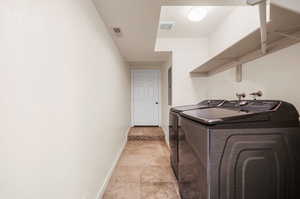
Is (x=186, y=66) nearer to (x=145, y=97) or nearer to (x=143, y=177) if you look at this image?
(x=143, y=177)

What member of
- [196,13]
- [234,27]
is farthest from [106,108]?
[234,27]

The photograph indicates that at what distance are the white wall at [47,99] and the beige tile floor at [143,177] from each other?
0.56 meters

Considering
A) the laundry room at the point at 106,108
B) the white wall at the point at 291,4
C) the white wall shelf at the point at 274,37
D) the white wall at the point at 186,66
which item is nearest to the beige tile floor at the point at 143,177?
the laundry room at the point at 106,108

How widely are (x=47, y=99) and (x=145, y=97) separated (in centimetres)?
470

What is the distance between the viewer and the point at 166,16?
243cm

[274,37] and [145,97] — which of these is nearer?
[274,37]

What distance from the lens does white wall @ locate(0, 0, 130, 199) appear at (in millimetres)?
643

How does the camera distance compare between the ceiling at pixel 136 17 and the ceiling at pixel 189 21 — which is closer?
the ceiling at pixel 136 17

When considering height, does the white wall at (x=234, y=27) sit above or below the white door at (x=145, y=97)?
above

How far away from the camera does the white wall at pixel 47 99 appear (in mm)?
643

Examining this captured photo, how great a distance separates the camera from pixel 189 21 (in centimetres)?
258

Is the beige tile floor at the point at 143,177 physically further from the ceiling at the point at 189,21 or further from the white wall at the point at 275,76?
the ceiling at the point at 189,21

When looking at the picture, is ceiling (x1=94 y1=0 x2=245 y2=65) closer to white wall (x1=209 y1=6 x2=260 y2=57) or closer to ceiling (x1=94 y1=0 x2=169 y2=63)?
ceiling (x1=94 y1=0 x2=169 y2=63)

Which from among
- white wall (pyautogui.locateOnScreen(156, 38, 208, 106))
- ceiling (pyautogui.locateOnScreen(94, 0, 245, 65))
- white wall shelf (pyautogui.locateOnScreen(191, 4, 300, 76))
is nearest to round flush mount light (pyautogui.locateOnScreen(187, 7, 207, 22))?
ceiling (pyautogui.locateOnScreen(94, 0, 245, 65))
